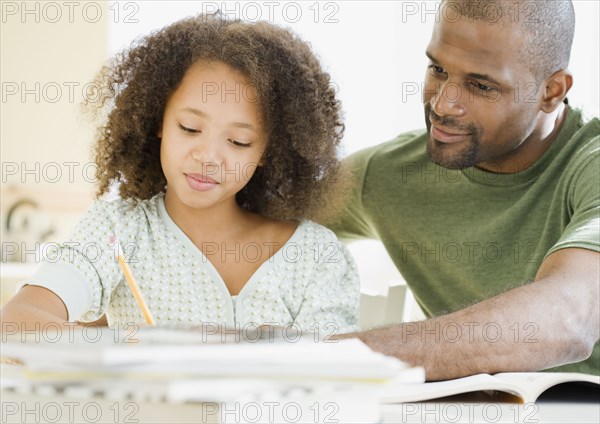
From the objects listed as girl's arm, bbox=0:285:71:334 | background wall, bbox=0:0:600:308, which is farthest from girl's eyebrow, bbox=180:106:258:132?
background wall, bbox=0:0:600:308

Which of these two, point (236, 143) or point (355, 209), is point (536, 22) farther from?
point (236, 143)

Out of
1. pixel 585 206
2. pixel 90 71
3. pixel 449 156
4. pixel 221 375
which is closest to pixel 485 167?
pixel 449 156

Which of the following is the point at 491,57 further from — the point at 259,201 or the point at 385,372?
the point at 385,372

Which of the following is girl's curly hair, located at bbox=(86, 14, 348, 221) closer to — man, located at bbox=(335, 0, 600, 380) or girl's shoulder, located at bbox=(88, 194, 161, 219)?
girl's shoulder, located at bbox=(88, 194, 161, 219)

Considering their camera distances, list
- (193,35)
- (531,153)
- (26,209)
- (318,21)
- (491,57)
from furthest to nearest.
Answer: (26,209)
(318,21)
(531,153)
(491,57)
(193,35)

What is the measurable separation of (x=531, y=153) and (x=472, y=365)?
0.77 metres

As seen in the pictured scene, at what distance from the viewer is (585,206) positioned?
1360 millimetres

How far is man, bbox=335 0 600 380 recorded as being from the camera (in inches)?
59.8

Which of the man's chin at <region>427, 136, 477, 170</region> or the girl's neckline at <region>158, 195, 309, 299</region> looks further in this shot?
the man's chin at <region>427, 136, 477, 170</region>

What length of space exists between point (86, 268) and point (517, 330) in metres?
0.59

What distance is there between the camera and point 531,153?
1626 millimetres

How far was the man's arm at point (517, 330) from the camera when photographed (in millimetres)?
948

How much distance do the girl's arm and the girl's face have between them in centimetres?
25

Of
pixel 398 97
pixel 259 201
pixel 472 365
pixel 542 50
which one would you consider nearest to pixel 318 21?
pixel 398 97
